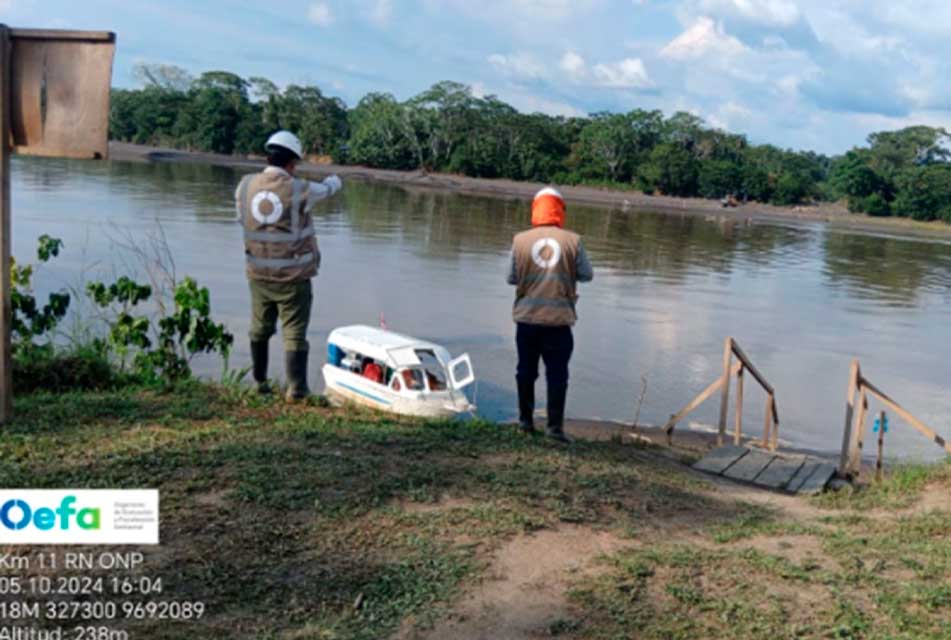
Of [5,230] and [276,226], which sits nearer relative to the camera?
[5,230]

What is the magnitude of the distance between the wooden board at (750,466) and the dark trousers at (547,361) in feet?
8.91

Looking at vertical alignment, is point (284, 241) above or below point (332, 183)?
below

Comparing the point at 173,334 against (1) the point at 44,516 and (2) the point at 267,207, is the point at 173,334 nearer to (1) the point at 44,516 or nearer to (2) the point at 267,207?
(2) the point at 267,207

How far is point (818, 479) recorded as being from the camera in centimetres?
907

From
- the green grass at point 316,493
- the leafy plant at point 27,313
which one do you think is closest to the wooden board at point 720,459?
the green grass at point 316,493

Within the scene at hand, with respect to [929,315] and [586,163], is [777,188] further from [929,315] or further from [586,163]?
[929,315]

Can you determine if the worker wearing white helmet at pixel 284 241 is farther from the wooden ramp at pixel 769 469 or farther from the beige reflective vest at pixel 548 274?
the wooden ramp at pixel 769 469

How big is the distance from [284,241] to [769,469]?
5.65m

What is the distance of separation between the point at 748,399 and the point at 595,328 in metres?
5.42

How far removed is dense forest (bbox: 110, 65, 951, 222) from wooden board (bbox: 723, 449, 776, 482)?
75334 millimetres

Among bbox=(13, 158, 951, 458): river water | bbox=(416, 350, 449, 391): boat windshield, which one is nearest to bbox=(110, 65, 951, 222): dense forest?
bbox=(13, 158, 951, 458): river water

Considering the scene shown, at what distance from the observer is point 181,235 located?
30.3m

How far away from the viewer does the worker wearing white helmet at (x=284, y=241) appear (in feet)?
22.1

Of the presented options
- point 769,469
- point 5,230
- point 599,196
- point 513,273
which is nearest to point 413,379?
point 769,469
